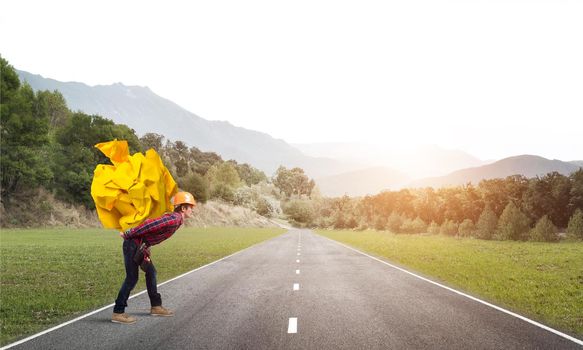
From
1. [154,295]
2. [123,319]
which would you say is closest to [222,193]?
[154,295]

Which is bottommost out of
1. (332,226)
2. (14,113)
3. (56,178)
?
(332,226)

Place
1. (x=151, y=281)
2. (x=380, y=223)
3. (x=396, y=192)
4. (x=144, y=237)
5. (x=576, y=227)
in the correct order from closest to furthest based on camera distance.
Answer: (x=144, y=237), (x=151, y=281), (x=576, y=227), (x=380, y=223), (x=396, y=192)

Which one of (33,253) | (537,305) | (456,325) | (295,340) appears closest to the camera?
(295,340)

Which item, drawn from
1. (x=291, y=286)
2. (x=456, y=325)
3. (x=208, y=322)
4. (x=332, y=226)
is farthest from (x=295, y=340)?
(x=332, y=226)

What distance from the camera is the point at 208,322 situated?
8484mm

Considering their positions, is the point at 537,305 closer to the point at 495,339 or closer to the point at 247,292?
the point at 495,339

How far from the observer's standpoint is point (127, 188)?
814cm

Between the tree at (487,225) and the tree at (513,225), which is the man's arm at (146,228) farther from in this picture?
the tree at (487,225)

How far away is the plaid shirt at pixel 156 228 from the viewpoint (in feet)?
26.7

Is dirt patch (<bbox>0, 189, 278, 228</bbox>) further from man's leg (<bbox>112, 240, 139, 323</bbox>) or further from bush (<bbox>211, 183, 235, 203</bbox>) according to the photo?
bush (<bbox>211, 183, 235, 203</bbox>)

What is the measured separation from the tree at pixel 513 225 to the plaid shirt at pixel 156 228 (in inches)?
1495

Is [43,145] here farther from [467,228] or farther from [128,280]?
[128,280]

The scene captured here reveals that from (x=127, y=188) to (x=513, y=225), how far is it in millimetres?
38578

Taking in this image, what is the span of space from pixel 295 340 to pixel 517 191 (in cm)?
4646
